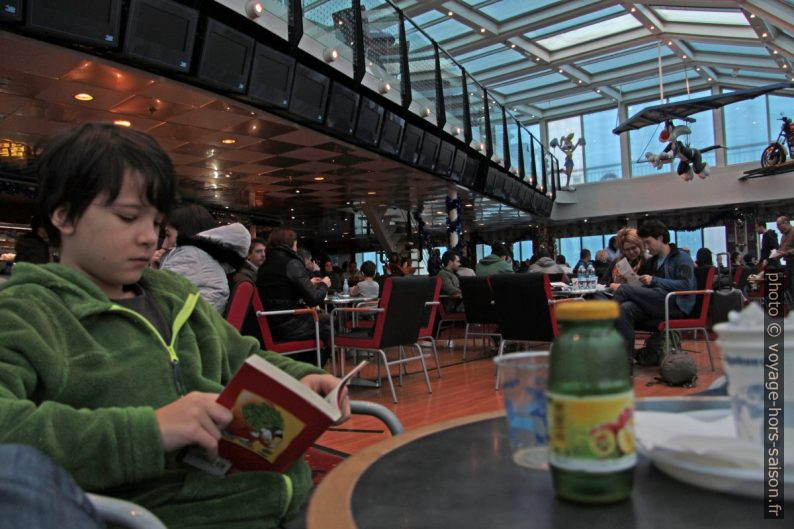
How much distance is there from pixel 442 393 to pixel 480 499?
3.81m

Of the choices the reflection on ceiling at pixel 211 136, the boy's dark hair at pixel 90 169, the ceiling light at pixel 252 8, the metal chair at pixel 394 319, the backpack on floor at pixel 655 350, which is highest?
the ceiling light at pixel 252 8

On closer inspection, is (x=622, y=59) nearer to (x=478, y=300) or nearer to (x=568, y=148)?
(x=568, y=148)

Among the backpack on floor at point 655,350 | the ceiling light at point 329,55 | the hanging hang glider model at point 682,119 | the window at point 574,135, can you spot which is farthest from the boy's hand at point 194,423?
the window at point 574,135

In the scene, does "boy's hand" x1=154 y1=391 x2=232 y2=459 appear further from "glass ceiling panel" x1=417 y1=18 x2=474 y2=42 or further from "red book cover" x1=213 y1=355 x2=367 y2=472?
"glass ceiling panel" x1=417 y1=18 x2=474 y2=42

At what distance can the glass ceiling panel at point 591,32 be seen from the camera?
1253 cm

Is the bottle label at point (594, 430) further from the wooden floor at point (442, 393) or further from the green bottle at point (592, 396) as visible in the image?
the wooden floor at point (442, 393)

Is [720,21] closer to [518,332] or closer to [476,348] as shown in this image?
[476,348]

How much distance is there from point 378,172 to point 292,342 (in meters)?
5.52

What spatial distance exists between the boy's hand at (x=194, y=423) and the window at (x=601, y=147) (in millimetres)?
19428

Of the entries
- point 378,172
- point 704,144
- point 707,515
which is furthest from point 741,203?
point 707,515

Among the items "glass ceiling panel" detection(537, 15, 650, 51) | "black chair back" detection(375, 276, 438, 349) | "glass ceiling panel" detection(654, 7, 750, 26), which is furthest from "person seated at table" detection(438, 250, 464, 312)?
"glass ceiling panel" detection(537, 15, 650, 51)

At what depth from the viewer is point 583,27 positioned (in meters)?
12.8

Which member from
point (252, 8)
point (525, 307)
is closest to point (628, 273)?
point (525, 307)

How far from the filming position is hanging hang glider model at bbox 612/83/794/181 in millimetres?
9771
